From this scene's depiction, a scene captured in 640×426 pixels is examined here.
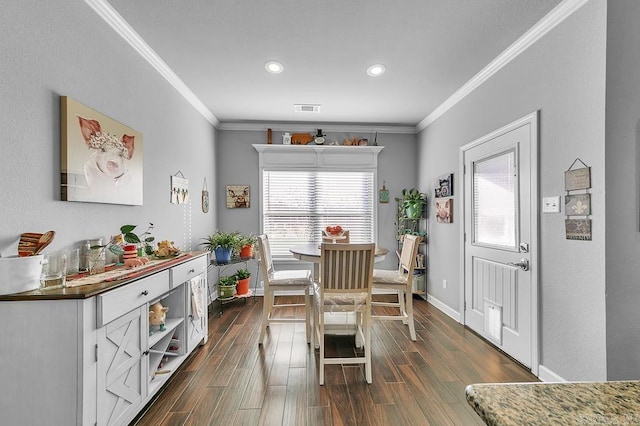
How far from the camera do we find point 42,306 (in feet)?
4.69

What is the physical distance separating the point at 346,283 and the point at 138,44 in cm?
257

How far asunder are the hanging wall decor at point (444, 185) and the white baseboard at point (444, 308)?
1.41 meters

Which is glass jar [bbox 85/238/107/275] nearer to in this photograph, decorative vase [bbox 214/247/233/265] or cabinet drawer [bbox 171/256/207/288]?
cabinet drawer [bbox 171/256/207/288]

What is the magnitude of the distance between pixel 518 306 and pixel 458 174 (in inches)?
64.9

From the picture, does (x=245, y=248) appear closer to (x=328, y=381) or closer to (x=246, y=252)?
(x=246, y=252)

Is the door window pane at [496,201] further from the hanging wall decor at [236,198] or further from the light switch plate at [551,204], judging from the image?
the hanging wall decor at [236,198]

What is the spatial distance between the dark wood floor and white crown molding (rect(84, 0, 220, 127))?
2641 millimetres

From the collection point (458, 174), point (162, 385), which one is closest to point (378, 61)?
point (458, 174)

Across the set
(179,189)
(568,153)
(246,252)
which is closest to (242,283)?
(246,252)

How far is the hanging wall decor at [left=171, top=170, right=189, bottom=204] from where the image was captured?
11.0 ft

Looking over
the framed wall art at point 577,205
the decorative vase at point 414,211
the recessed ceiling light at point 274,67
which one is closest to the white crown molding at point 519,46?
the framed wall art at point 577,205

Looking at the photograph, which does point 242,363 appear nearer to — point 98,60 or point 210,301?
point 210,301

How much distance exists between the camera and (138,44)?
2.62 m

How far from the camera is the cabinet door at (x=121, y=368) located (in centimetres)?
160
